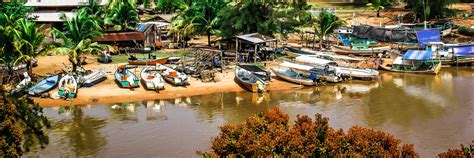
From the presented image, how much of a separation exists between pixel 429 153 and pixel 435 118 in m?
7.19

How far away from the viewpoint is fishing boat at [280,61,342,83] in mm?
42969

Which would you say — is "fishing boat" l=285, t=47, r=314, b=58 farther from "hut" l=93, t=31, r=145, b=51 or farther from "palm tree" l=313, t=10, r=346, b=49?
"hut" l=93, t=31, r=145, b=51

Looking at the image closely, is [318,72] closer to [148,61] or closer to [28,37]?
[148,61]

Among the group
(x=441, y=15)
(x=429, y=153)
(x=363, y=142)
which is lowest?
(x=429, y=153)

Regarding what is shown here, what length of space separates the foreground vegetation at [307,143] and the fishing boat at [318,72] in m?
25.6

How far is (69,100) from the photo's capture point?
122ft

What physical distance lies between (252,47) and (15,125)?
36.5m

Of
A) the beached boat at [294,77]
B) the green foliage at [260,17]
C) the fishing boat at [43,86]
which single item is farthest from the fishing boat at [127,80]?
the green foliage at [260,17]

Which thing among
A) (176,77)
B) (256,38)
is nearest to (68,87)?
(176,77)

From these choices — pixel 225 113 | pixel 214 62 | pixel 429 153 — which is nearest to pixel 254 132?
pixel 429 153

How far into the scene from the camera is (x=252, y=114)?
34562 mm

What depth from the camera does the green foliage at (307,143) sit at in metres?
16.1

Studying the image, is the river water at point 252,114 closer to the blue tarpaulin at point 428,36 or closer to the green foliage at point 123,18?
the blue tarpaulin at point 428,36

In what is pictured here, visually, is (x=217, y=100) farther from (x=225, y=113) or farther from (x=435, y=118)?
(x=435, y=118)
